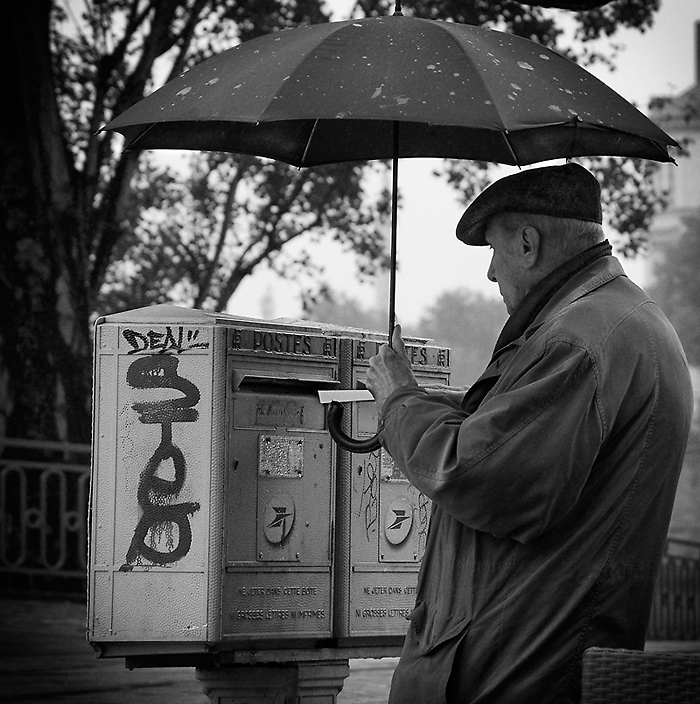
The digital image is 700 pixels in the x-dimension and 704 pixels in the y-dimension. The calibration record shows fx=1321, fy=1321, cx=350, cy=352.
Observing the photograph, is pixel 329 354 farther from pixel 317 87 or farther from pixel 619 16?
pixel 619 16

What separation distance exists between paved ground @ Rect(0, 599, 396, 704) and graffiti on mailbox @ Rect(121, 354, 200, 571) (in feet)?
8.76

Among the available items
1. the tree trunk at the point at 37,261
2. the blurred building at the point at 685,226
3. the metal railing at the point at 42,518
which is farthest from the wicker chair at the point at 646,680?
the blurred building at the point at 685,226

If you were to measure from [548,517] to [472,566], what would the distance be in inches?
10.2

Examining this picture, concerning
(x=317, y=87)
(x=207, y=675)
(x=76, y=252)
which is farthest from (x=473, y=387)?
(x=76, y=252)

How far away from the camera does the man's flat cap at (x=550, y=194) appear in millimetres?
3260

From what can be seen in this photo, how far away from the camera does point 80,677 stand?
715cm

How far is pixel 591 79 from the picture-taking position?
3.76 meters

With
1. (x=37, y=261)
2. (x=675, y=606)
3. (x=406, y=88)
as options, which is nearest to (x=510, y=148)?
(x=406, y=88)

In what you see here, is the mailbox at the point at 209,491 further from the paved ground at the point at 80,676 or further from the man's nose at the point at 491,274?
the paved ground at the point at 80,676

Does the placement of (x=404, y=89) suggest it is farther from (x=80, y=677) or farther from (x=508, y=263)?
(x=80, y=677)

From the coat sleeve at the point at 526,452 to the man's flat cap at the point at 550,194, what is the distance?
0.45 m

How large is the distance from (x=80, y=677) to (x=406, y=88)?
476cm

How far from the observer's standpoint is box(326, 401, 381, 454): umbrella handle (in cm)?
386

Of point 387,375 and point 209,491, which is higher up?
point 387,375
